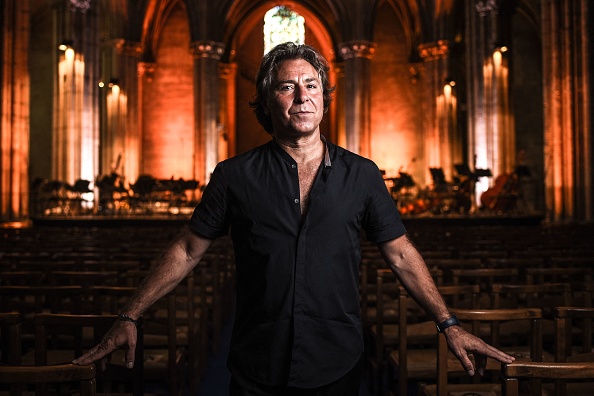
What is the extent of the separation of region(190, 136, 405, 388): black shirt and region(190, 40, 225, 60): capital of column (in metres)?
30.9

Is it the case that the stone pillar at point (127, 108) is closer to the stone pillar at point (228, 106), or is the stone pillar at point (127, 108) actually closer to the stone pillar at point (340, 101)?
the stone pillar at point (228, 106)

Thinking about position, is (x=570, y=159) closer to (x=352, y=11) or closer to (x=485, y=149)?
(x=485, y=149)

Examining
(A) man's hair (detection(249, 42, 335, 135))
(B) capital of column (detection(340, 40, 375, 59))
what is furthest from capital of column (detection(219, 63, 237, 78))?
(A) man's hair (detection(249, 42, 335, 135))

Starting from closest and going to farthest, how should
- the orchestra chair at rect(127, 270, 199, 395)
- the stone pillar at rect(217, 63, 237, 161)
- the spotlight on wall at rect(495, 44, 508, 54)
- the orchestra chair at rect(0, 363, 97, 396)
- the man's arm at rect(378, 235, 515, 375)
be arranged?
the orchestra chair at rect(0, 363, 97, 396) → the man's arm at rect(378, 235, 515, 375) → the orchestra chair at rect(127, 270, 199, 395) → the spotlight on wall at rect(495, 44, 508, 54) → the stone pillar at rect(217, 63, 237, 161)

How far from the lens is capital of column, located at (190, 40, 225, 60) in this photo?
32.2m

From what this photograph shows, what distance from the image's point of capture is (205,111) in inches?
1255

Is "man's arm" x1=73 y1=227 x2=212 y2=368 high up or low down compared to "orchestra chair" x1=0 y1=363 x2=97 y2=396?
up

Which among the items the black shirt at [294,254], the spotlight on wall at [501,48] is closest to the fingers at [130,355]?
the black shirt at [294,254]

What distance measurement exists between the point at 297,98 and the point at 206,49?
1221 inches

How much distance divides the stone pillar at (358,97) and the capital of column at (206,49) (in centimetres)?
674

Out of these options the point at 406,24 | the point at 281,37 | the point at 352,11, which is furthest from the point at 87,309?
the point at 281,37

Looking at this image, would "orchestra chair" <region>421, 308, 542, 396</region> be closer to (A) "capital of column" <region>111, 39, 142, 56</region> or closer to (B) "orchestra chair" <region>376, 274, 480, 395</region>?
(B) "orchestra chair" <region>376, 274, 480, 395</region>

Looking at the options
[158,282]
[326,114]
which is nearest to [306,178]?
[158,282]

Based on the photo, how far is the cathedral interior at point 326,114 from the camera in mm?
18250
